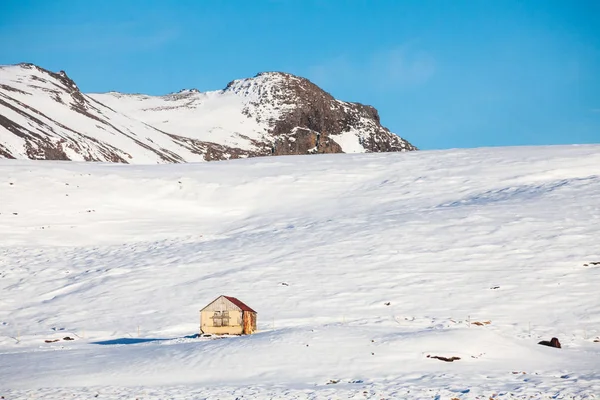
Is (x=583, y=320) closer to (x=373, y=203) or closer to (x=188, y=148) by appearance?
(x=373, y=203)

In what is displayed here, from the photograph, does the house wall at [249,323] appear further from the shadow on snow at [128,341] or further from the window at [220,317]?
the shadow on snow at [128,341]

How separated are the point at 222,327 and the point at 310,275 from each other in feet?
35.6

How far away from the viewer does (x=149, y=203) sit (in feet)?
196

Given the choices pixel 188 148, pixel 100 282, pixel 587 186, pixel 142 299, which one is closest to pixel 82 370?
pixel 142 299

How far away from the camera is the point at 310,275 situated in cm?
4047

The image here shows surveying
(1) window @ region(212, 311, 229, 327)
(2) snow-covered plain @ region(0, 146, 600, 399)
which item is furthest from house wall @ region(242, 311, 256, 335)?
(2) snow-covered plain @ region(0, 146, 600, 399)

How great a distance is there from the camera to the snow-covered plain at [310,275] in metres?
23.3

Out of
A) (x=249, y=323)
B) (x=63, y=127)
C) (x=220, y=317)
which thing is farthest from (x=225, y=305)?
(x=63, y=127)

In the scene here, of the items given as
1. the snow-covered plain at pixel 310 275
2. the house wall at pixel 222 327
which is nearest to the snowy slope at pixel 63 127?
the snow-covered plain at pixel 310 275

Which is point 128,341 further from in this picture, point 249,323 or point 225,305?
point 249,323

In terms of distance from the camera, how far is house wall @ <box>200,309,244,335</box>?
98.7 feet

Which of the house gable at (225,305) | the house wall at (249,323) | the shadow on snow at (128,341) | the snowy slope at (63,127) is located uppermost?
the snowy slope at (63,127)

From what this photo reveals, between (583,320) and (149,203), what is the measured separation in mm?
35304

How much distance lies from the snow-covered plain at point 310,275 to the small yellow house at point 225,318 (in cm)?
118
